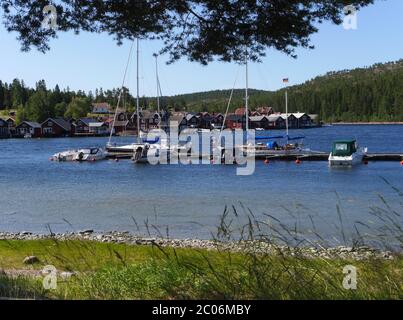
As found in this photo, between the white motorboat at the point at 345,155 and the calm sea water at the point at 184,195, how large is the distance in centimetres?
155

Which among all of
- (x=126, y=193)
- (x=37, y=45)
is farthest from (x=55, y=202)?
(x=37, y=45)

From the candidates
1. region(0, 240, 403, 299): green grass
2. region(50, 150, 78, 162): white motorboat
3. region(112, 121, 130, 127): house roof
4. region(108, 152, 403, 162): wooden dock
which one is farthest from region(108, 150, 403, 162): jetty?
region(112, 121, 130, 127): house roof

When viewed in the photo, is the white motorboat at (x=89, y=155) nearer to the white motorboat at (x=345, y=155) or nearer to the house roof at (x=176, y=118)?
the white motorboat at (x=345, y=155)

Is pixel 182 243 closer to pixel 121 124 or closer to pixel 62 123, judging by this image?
pixel 121 124

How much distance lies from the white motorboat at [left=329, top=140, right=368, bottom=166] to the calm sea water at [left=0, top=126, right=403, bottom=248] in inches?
61.1

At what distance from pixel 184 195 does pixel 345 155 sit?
26.8 meters

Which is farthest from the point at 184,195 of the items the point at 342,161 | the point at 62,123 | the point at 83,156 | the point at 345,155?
the point at 62,123

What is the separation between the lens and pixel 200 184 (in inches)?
1779

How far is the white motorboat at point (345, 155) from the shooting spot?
2325 inches

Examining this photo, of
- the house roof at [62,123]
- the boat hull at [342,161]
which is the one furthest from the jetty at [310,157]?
the house roof at [62,123]

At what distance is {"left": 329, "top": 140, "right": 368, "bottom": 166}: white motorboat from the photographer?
59062mm

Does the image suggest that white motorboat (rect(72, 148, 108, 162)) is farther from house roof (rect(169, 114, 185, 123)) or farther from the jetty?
house roof (rect(169, 114, 185, 123))
